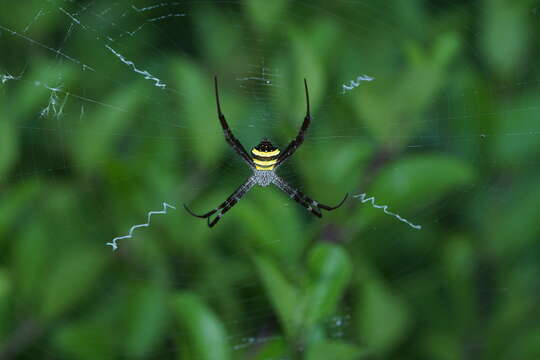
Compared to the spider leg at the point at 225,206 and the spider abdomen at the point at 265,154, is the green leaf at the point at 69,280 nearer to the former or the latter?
the spider leg at the point at 225,206

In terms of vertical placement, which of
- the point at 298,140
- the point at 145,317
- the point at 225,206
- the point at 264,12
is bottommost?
the point at 145,317

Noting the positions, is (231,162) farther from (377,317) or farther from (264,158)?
(377,317)

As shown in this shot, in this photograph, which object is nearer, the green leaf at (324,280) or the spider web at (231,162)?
the green leaf at (324,280)

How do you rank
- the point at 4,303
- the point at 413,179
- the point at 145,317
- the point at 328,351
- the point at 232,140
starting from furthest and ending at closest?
the point at 232,140
the point at 413,179
the point at 145,317
the point at 4,303
the point at 328,351

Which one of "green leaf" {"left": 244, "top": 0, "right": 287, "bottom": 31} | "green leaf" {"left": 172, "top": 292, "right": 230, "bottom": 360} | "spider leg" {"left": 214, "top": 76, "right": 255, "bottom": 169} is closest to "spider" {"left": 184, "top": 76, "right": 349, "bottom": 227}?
"spider leg" {"left": 214, "top": 76, "right": 255, "bottom": 169}

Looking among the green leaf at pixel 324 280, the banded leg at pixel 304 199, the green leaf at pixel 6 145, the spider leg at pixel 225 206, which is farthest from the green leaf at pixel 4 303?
the banded leg at pixel 304 199

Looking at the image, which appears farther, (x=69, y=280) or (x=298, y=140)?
(x=298, y=140)

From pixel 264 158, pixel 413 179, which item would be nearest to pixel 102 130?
pixel 264 158

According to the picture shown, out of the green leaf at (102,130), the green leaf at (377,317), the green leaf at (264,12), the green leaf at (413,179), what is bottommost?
the green leaf at (377,317)
